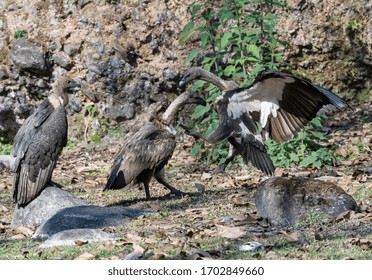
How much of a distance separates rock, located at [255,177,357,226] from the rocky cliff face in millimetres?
6118

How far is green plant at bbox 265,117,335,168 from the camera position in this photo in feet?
31.9

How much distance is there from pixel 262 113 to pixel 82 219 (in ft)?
7.59

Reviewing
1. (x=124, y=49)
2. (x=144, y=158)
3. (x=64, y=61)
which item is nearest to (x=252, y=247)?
(x=144, y=158)

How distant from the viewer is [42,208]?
790 centimetres

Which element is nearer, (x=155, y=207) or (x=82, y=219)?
(x=82, y=219)

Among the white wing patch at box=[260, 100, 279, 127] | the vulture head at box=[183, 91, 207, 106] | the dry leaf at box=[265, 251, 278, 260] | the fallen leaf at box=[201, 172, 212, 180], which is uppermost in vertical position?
the white wing patch at box=[260, 100, 279, 127]

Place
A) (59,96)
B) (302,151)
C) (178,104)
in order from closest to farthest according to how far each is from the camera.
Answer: (59,96), (178,104), (302,151)

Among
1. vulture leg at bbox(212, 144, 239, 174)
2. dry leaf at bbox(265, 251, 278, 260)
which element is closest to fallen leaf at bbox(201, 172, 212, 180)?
vulture leg at bbox(212, 144, 239, 174)

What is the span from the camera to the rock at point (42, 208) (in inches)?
306

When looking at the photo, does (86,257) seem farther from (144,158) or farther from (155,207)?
(144,158)

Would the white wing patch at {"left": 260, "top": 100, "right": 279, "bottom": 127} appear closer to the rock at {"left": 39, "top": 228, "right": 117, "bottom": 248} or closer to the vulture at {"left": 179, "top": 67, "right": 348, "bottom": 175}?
the vulture at {"left": 179, "top": 67, "right": 348, "bottom": 175}

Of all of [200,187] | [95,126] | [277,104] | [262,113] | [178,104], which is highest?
[277,104]

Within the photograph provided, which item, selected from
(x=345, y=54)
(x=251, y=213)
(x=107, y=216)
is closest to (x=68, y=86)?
(x=107, y=216)

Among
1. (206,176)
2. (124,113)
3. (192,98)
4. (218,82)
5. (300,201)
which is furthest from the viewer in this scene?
(124,113)
